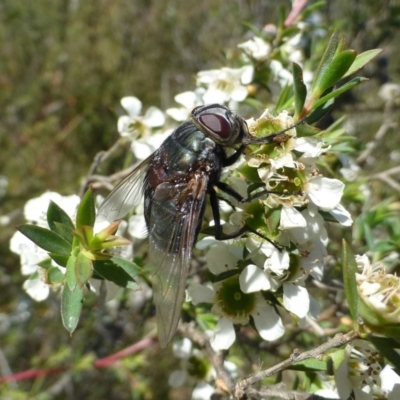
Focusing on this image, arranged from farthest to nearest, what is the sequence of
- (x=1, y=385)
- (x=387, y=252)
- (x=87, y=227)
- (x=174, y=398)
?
(x=174, y=398) < (x=1, y=385) < (x=387, y=252) < (x=87, y=227)

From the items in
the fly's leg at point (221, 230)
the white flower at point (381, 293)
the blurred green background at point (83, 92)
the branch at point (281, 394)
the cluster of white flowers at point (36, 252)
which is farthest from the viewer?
the blurred green background at point (83, 92)

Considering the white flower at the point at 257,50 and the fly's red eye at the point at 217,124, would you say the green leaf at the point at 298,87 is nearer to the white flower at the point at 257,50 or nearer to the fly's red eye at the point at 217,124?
the fly's red eye at the point at 217,124

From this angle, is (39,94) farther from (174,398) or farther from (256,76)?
(256,76)

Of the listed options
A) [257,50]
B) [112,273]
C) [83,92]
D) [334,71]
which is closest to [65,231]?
[112,273]

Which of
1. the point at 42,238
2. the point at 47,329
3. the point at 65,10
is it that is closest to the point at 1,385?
the point at 47,329

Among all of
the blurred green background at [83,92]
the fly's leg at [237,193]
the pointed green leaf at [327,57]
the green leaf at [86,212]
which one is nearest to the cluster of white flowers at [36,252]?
the green leaf at [86,212]

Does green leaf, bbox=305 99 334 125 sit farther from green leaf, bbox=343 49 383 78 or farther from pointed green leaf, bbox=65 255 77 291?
pointed green leaf, bbox=65 255 77 291

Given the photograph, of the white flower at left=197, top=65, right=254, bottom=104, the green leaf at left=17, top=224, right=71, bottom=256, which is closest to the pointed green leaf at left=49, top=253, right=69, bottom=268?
the green leaf at left=17, top=224, right=71, bottom=256
